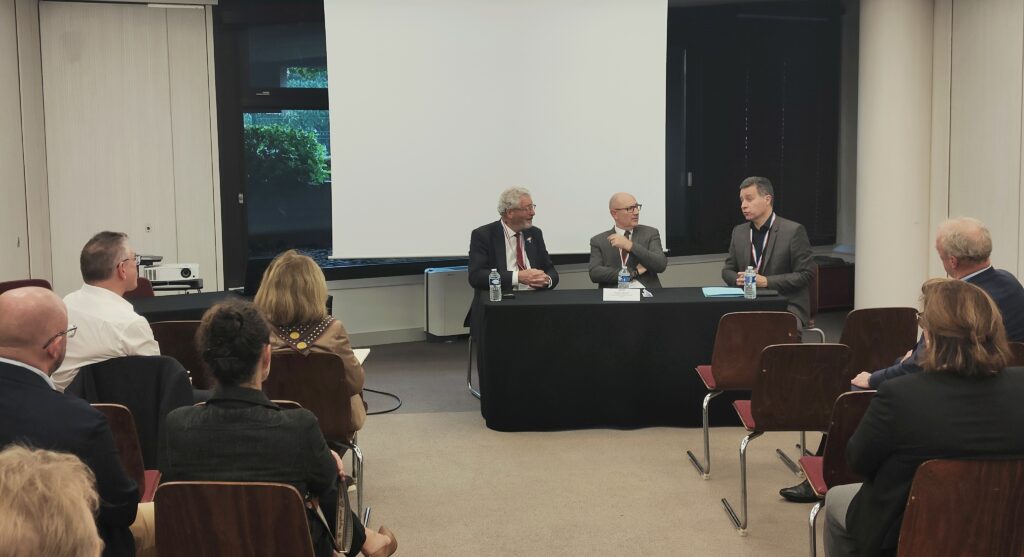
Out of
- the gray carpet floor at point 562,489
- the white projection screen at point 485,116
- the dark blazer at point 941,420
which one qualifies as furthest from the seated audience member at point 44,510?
the white projection screen at point 485,116

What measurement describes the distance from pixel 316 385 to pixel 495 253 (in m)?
2.69

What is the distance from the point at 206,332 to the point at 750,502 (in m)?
2.81

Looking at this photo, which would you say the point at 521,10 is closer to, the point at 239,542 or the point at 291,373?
the point at 291,373

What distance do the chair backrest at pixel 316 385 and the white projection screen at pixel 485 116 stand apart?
332cm

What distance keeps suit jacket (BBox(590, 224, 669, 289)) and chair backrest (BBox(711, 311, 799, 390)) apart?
1536mm

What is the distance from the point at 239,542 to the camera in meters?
2.37

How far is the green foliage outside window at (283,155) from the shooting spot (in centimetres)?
805

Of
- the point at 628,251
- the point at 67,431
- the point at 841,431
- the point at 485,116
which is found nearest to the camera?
the point at 67,431

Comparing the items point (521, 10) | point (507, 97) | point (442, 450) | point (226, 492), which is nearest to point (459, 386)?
point (442, 450)

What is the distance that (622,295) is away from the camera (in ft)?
18.7

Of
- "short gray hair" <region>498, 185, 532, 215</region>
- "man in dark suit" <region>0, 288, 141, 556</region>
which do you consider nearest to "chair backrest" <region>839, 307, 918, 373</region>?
"short gray hair" <region>498, 185, 532, 215</region>

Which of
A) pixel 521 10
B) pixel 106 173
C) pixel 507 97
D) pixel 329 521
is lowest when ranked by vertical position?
pixel 329 521

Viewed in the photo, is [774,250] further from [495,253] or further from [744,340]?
[495,253]

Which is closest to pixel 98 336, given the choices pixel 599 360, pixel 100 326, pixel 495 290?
pixel 100 326
